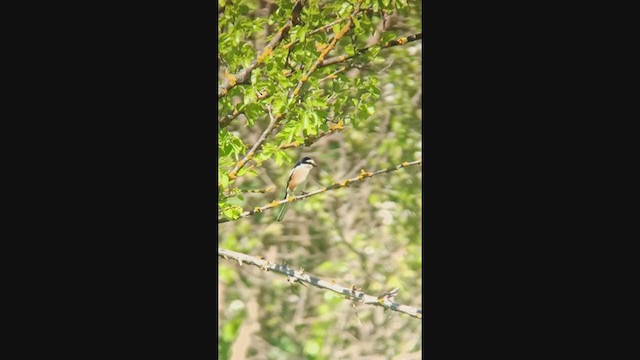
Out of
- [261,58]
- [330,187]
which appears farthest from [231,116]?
[330,187]

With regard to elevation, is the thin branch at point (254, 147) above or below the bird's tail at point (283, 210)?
above

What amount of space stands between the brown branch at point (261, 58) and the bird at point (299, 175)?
0.41 metres

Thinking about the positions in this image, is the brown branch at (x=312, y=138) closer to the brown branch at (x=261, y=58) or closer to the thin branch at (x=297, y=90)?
the thin branch at (x=297, y=90)

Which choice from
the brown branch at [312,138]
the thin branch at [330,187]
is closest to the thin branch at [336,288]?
the thin branch at [330,187]

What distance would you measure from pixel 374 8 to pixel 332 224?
2.99 ft

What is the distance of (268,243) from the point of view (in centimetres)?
254

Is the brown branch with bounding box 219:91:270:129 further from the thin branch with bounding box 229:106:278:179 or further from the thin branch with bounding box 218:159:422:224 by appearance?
the thin branch with bounding box 218:159:422:224

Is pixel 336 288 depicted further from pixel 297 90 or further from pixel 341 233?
pixel 297 90

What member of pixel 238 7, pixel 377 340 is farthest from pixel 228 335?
pixel 238 7

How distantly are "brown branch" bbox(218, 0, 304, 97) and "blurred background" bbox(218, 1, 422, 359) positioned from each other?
0.04m

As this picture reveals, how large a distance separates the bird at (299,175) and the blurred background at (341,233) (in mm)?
22

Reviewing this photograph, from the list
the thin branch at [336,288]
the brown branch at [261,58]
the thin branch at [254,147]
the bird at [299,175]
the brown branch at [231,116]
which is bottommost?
the thin branch at [336,288]

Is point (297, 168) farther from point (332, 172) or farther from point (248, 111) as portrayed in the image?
point (248, 111)

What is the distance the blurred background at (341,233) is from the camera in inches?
98.5
